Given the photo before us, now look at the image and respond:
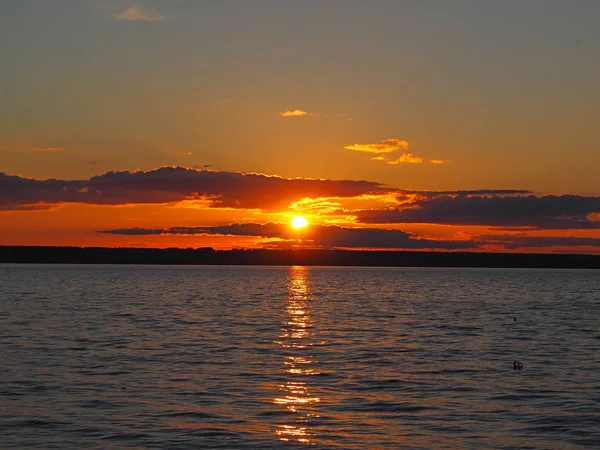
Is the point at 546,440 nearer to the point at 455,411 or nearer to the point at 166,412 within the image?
the point at 455,411

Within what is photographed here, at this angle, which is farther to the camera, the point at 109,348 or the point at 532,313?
the point at 532,313

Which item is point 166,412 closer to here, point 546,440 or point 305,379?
point 305,379

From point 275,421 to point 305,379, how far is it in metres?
8.70

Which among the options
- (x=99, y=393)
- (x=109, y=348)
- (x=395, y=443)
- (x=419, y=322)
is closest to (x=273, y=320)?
(x=419, y=322)

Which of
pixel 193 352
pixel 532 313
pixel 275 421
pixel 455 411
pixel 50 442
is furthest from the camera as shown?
pixel 532 313

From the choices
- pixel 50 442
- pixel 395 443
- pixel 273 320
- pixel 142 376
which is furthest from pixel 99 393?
pixel 273 320

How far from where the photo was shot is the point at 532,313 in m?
86.9

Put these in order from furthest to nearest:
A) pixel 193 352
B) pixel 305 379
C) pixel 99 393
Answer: pixel 193 352, pixel 305 379, pixel 99 393

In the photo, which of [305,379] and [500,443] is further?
[305,379]

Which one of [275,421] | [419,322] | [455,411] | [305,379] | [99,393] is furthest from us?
[419,322]

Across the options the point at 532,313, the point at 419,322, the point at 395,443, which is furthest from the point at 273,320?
the point at 395,443

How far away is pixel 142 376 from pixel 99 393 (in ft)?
14.8

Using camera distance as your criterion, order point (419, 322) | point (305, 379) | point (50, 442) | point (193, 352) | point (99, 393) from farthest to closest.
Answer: point (419, 322)
point (193, 352)
point (305, 379)
point (99, 393)
point (50, 442)

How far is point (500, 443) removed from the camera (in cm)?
2491
